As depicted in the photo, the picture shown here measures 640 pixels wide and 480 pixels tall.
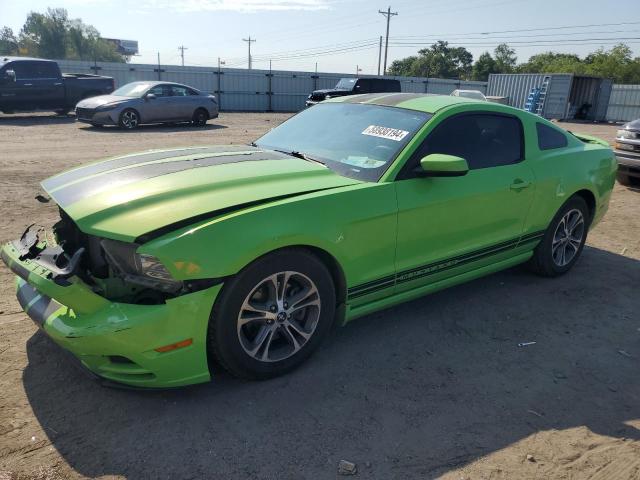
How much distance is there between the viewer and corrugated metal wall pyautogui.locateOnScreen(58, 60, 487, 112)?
24.9 metres

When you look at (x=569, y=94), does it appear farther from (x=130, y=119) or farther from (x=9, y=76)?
(x=9, y=76)

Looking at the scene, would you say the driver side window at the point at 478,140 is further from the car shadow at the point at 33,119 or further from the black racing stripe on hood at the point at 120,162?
the car shadow at the point at 33,119

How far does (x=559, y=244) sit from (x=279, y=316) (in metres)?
3.13

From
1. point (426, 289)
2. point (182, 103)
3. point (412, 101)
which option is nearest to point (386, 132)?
point (412, 101)

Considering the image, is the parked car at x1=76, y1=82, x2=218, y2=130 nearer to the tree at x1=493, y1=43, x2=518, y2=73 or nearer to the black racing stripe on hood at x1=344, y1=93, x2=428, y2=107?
the black racing stripe on hood at x1=344, y1=93, x2=428, y2=107

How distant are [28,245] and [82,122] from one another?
45.2 ft

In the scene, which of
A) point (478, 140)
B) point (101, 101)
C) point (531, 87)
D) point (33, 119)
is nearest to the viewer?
point (478, 140)

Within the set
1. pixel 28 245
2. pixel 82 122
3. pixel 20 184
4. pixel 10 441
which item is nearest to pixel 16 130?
pixel 82 122

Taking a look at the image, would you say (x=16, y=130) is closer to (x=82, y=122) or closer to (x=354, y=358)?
(x=82, y=122)

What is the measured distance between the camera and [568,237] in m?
4.83

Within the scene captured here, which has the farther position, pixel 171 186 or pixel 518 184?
pixel 518 184

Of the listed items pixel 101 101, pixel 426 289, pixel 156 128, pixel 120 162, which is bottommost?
pixel 156 128

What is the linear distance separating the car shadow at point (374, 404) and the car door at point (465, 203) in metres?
0.53

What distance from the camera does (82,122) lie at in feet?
49.9
